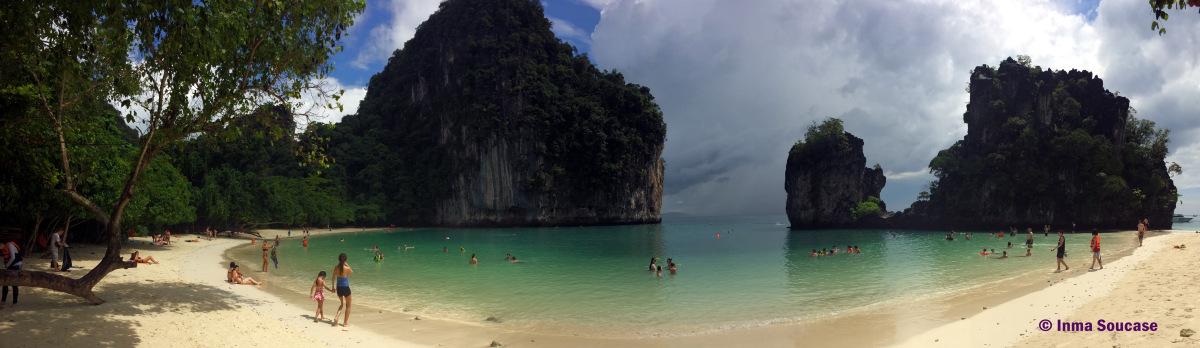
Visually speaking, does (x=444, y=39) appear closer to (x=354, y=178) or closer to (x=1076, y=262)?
(x=354, y=178)

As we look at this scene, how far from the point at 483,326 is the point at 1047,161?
205 feet

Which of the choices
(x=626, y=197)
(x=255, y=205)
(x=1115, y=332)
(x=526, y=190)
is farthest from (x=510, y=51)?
(x=1115, y=332)

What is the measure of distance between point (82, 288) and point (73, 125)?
10.6 feet

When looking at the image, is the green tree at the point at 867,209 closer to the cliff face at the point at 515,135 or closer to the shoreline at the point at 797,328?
the cliff face at the point at 515,135

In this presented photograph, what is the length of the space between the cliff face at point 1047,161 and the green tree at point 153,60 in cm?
6282

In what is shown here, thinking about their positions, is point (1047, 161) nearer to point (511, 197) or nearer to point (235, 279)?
point (511, 197)

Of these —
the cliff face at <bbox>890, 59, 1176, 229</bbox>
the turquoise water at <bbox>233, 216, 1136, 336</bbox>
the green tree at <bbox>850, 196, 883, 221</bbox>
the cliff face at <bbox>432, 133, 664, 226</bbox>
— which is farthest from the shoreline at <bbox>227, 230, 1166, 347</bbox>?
the cliff face at <bbox>432, 133, 664, 226</bbox>

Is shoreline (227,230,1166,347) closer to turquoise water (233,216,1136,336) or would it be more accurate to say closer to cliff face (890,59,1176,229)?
turquoise water (233,216,1136,336)

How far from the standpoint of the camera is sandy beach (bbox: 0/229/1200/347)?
7129mm

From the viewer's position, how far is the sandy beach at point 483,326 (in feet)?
23.4

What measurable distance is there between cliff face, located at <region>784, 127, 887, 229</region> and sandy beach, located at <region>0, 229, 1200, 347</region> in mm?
54754

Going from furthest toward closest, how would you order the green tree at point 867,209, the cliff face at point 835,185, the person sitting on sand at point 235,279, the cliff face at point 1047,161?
the cliff face at point 835,185 < the green tree at point 867,209 < the cliff face at point 1047,161 < the person sitting on sand at point 235,279

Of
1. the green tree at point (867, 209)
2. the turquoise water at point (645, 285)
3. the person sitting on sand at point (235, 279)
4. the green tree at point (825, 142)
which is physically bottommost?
the turquoise water at point (645, 285)

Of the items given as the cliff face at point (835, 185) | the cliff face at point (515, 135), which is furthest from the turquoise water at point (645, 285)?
the cliff face at point (515, 135)
